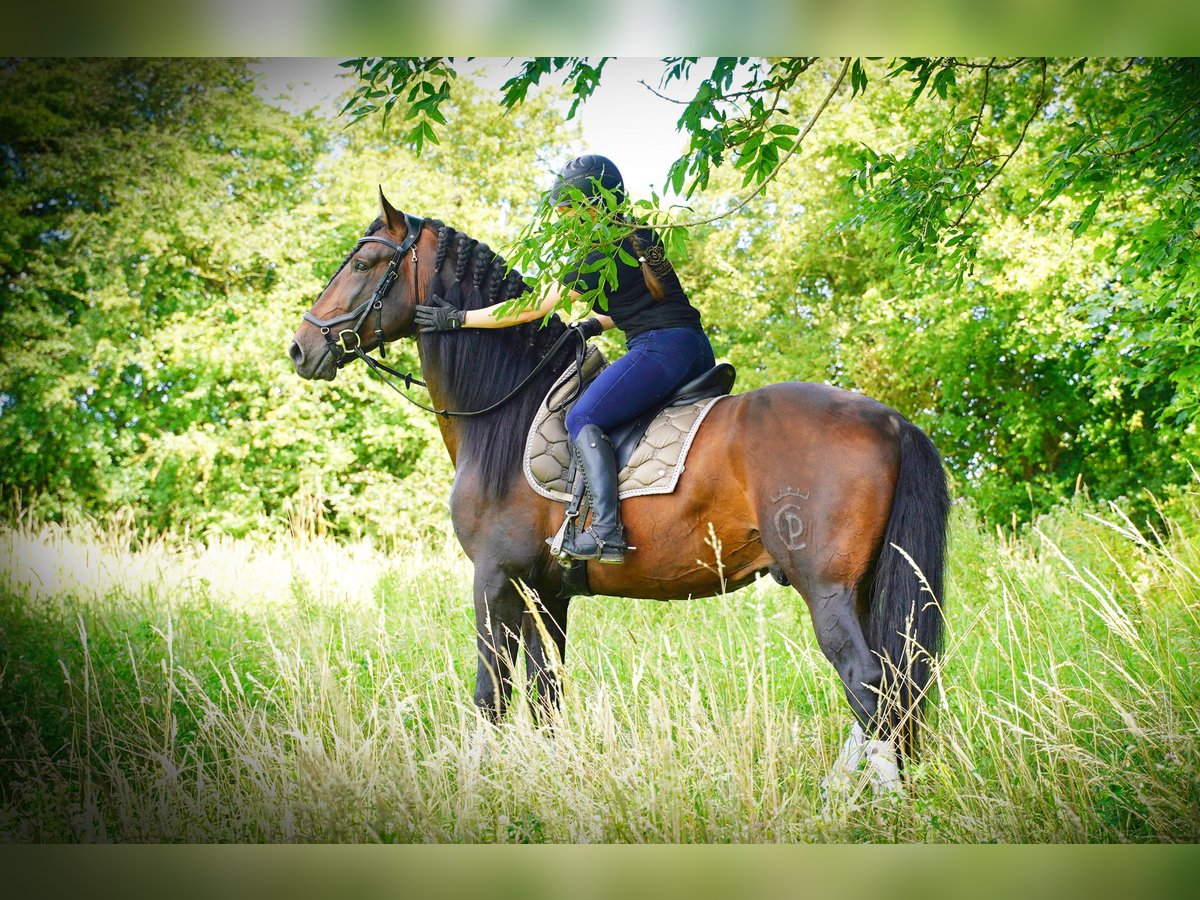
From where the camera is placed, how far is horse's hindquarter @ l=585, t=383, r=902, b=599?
8.58 ft

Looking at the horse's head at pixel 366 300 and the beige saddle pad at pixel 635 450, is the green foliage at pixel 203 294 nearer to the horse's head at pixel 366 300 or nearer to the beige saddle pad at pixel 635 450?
the horse's head at pixel 366 300

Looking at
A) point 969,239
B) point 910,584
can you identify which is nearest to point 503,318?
point 910,584

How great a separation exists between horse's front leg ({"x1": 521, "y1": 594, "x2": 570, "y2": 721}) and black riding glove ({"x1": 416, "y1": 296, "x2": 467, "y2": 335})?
36.9 inches

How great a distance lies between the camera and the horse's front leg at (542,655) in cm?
303

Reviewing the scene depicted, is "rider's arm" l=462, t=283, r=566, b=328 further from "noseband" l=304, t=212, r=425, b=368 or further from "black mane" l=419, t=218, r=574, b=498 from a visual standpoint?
"noseband" l=304, t=212, r=425, b=368

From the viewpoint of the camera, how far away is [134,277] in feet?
24.0

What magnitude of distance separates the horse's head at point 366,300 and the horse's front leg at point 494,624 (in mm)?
862

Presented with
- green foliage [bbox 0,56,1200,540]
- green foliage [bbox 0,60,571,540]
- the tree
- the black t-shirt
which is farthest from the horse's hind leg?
green foliage [bbox 0,60,571,540]

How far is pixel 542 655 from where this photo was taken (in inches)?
123

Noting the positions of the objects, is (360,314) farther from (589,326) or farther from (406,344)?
(406,344)

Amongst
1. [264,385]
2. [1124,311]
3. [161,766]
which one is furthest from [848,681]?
[264,385]

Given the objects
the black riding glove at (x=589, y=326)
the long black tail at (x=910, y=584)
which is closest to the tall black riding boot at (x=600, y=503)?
the black riding glove at (x=589, y=326)

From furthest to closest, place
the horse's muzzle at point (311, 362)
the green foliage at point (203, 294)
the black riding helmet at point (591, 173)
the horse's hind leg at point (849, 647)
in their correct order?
the green foliage at point (203, 294), the horse's muzzle at point (311, 362), the black riding helmet at point (591, 173), the horse's hind leg at point (849, 647)
